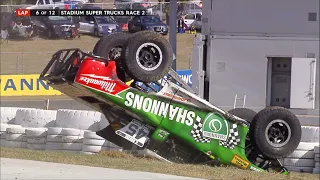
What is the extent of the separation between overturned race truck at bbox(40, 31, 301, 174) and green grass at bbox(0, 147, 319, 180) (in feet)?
0.81

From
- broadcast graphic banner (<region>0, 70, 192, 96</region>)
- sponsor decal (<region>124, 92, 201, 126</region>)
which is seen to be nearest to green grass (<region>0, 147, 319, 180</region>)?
sponsor decal (<region>124, 92, 201, 126</region>)

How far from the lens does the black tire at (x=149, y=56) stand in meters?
9.52

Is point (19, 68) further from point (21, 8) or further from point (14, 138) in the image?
point (14, 138)

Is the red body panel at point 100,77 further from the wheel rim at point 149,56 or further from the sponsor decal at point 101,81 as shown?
the wheel rim at point 149,56

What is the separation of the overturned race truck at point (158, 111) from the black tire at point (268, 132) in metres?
0.01

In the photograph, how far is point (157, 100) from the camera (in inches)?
394

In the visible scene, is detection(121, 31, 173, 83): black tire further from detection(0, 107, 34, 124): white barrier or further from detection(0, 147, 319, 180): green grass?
detection(0, 107, 34, 124): white barrier

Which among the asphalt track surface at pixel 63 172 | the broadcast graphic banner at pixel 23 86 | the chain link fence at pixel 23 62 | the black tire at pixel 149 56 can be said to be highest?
the black tire at pixel 149 56

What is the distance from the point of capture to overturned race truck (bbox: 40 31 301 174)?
9.60 m

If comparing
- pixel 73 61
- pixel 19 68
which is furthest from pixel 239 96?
pixel 19 68

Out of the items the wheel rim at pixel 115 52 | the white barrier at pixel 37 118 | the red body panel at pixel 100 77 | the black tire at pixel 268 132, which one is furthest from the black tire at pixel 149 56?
the white barrier at pixel 37 118

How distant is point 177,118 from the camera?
33.1 feet

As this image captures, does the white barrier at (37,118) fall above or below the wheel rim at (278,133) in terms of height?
below

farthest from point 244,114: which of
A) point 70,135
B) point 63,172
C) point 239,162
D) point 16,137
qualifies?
point 16,137
